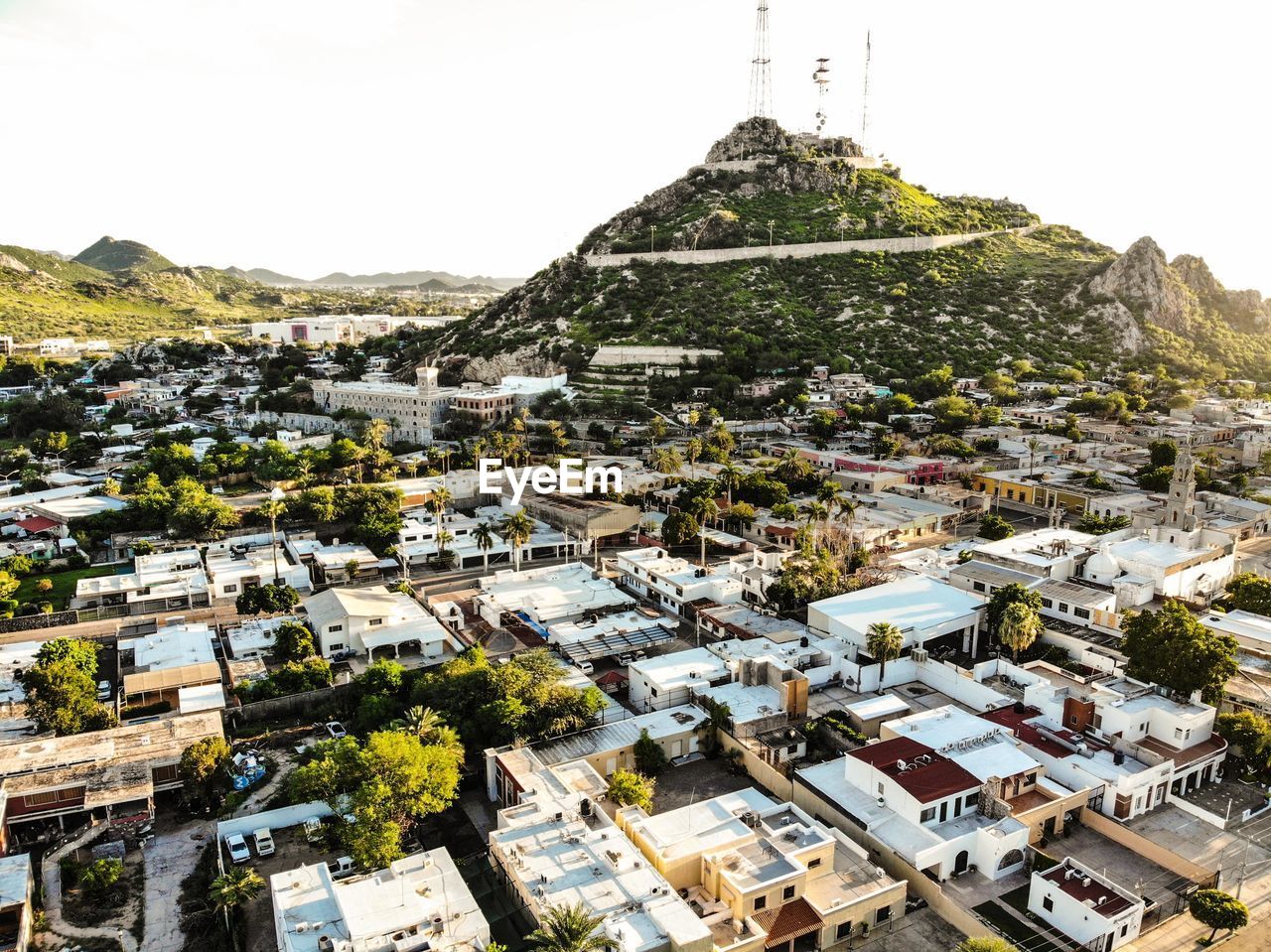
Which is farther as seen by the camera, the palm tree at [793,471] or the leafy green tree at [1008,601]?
the palm tree at [793,471]

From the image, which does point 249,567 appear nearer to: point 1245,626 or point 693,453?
point 693,453

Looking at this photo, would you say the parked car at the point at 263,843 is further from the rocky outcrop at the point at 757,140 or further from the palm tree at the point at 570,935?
the rocky outcrop at the point at 757,140

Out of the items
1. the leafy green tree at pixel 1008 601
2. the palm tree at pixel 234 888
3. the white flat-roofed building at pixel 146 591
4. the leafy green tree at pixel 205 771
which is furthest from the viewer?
the white flat-roofed building at pixel 146 591

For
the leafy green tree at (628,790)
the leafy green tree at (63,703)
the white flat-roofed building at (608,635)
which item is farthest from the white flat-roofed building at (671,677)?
the leafy green tree at (63,703)

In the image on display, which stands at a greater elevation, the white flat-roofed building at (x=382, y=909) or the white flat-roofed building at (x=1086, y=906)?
the white flat-roofed building at (x=382, y=909)

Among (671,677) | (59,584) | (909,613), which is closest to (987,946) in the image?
(671,677)

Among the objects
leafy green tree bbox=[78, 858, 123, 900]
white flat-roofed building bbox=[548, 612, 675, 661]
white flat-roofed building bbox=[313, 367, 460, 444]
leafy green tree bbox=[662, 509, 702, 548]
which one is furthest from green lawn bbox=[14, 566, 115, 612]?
white flat-roofed building bbox=[313, 367, 460, 444]
